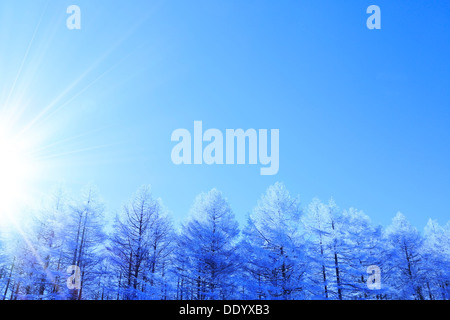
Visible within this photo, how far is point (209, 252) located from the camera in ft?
55.8

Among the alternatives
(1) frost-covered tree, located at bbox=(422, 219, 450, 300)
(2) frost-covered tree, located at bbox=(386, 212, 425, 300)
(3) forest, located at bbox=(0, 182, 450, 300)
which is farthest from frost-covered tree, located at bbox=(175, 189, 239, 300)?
(1) frost-covered tree, located at bbox=(422, 219, 450, 300)

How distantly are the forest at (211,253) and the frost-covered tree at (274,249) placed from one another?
0.18ft

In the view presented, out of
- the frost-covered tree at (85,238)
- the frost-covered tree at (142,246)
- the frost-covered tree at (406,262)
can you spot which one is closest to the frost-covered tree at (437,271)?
the frost-covered tree at (406,262)

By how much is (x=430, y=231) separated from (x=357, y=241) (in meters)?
15.9

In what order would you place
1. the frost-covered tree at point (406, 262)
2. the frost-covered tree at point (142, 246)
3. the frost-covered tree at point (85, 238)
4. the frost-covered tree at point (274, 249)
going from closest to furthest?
1. the frost-covered tree at point (274, 249)
2. the frost-covered tree at point (142, 246)
3. the frost-covered tree at point (85, 238)
4. the frost-covered tree at point (406, 262)

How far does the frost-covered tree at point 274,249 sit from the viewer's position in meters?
15.7

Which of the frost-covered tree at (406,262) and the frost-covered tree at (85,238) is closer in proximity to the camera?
the frost-covered tree at (85,238)

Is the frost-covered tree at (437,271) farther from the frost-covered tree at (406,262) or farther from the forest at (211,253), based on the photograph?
the frost-covered tree at (406,262)

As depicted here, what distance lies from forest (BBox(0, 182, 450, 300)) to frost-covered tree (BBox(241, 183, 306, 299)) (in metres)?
0.05

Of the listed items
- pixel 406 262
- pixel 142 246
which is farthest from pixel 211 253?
pixel 406 262

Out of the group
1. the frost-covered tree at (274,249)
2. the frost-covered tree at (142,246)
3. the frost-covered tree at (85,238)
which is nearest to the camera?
the frost-covered tree at (274,249)

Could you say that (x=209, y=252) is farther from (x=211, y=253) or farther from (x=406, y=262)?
(x=406, y=262)

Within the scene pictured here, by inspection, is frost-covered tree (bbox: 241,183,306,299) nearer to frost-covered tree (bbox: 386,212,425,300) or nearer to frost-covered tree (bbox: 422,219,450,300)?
frost-covered tree (bbox: 386,212,425,300)
